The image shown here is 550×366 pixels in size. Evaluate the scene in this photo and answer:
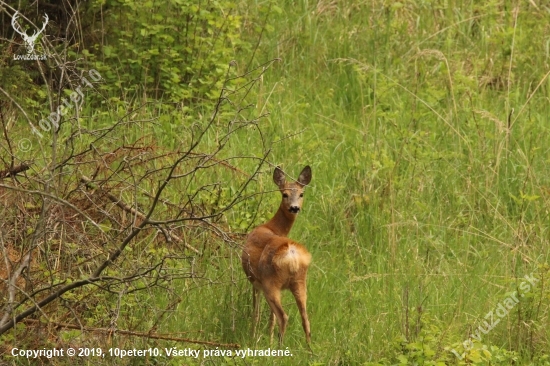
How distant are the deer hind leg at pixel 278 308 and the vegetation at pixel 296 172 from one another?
0.36 feet

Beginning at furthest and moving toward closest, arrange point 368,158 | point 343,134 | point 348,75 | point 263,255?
point 348,75 → point 343,134 → point 368,158 → point 263,255

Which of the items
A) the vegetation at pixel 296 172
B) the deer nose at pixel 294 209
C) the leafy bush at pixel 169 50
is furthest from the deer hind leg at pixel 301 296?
the leafy bush at pixel 169 50

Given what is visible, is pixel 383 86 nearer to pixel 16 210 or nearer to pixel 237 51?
pixel 237 51

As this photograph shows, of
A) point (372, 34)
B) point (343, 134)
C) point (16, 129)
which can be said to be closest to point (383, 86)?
point (343, 134)

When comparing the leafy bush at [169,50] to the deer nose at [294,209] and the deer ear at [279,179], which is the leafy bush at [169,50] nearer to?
the deer ear at [279,179]

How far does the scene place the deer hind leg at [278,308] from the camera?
698 cm

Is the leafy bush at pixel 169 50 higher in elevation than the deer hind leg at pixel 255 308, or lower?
higher

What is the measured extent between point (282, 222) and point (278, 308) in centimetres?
91

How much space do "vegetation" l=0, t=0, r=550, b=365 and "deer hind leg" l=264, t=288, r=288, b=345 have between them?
0.11m

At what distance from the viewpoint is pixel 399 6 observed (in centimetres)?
1101

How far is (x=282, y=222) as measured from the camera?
777cm

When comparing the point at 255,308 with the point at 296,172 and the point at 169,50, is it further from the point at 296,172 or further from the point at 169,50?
the point at 169,50

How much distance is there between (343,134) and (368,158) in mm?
716

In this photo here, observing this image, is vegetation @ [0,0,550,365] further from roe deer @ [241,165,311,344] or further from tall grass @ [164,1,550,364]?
roe deer @ [241,165,311,344]
